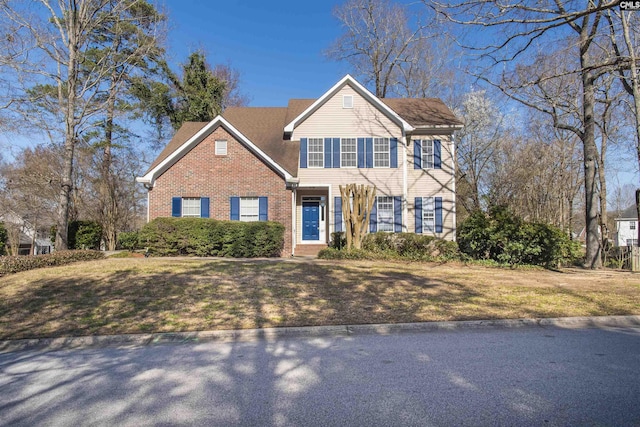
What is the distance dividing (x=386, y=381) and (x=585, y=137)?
16356 mm

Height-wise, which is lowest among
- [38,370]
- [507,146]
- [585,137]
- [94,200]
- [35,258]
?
[38,370]

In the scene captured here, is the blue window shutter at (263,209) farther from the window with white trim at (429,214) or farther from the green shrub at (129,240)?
the window with white trim at (429,214)

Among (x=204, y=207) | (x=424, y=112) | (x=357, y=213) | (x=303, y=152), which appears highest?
(x=424, y=112)

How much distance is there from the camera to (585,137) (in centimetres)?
1669

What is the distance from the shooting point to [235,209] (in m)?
18.0

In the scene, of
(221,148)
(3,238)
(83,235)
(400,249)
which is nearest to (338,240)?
(400,249)

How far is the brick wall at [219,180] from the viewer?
17922mm

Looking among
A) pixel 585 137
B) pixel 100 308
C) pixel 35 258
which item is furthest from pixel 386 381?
pixel 585 137

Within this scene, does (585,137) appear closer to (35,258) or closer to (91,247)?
(35,258)

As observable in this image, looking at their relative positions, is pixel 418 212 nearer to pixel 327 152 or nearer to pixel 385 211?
pixel 385 211

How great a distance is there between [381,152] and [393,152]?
579 mm

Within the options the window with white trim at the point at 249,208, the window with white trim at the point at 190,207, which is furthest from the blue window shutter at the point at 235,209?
the window with white trim at the point at 190,207

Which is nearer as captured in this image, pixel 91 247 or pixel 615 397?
pixel 615 397

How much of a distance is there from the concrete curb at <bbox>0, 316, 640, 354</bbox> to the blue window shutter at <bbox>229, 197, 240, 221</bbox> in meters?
11.4
